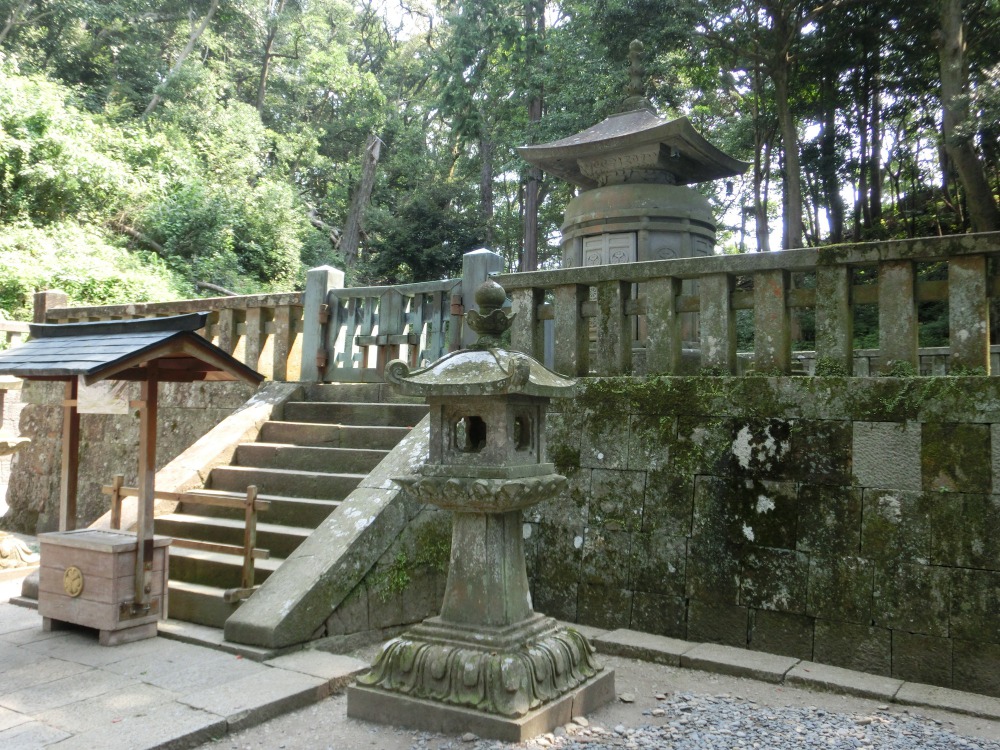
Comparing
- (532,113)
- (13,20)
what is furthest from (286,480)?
(13,20)

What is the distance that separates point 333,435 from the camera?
6.85 meters

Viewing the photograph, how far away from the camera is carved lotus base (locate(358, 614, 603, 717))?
371 centimetres

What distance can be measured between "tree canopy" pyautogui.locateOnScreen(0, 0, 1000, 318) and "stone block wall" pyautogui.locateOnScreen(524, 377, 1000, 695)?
8.30m

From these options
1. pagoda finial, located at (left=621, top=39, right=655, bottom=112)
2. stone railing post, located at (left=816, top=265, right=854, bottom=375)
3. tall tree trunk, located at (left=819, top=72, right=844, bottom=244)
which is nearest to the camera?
stone railing post, located at (left=816, top=265, right=854, bottom=375)

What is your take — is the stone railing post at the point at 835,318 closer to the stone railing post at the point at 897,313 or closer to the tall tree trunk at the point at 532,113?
the stone railing post at the point at 897,313

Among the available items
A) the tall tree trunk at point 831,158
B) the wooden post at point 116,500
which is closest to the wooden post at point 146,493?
the wooden post at point 116,500

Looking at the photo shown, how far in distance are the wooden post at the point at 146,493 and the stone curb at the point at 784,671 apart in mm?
2985

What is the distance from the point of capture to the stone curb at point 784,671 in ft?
13.3

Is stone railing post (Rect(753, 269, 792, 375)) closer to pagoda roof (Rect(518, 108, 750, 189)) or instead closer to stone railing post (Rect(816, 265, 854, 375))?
stone railing post (Rect(816, 265, 854, 375))

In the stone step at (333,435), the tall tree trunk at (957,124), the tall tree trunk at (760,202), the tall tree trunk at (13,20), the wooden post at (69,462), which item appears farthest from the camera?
the tall tree trunk at (13,20)

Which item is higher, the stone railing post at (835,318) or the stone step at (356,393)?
the stone railing post at (835,318)

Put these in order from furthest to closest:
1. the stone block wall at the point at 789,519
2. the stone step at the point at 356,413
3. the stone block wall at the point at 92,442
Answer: the stone block wall at the point at 92,442 → the stone step at the point at 356,413 → the stone block wall at the point at 789,519

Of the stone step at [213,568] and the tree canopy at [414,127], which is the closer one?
the stone step at [213,568]

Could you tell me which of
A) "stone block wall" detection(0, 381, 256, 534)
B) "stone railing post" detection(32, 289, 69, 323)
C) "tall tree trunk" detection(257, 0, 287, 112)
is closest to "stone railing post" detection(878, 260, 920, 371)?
"stone block wall" detection(0, 381, 256, 534)
